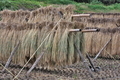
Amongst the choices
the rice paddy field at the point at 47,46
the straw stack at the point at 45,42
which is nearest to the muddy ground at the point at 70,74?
the rice paddy field at the point at 47,46

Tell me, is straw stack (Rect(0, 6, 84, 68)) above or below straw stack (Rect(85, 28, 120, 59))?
above

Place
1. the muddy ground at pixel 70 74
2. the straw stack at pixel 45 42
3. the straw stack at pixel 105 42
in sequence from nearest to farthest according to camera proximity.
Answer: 1. the muddy ground at pixel 70 74
2. the straw stack at pixel 45 42
3. the straw stack at pixel 105 42

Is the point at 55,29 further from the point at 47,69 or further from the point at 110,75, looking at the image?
the point at 110,75

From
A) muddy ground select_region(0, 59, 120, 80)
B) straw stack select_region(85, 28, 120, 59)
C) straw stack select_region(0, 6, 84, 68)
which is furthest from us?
straw stack select_region(85, 28, 120, 59)

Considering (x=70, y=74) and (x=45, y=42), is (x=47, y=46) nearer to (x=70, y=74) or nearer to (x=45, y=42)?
(x=45, y=42)

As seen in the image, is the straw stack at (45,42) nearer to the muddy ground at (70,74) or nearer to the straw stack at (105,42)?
the muddy ground at (70,74)

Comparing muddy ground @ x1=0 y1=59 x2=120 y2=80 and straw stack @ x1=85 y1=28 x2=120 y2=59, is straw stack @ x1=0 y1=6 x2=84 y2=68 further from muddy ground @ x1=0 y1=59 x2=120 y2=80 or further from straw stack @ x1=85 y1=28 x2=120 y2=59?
straw stack @ x1=85 y1=28 x2=120 y2=59

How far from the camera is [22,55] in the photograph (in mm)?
10570

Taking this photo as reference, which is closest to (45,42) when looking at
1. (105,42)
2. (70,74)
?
(70,74)

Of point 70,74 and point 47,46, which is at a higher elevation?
point 47,46

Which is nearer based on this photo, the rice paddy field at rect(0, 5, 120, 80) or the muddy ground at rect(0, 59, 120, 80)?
the muddy ground at rect(0, 59, 120, 80)

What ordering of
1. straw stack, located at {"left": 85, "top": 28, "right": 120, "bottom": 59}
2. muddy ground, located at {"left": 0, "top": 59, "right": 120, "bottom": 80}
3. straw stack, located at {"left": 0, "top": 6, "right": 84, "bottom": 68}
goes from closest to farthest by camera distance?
muddy ground, located at {"left": 0, "top": 59, "right": 120, "bottom": 80} → straw stack, located at {"left": 0, "top": 6, "right": 84, "bottom": 68} → straw stack, located at {"left": 85, "top": 28, "right": 120, "bottom": 59}

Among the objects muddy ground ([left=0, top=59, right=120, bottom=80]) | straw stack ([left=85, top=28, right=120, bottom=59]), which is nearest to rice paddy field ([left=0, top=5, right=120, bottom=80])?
muddy ground ([left=0, top=59, right=120, bottom=80])

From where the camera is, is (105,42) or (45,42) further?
(105,42)
